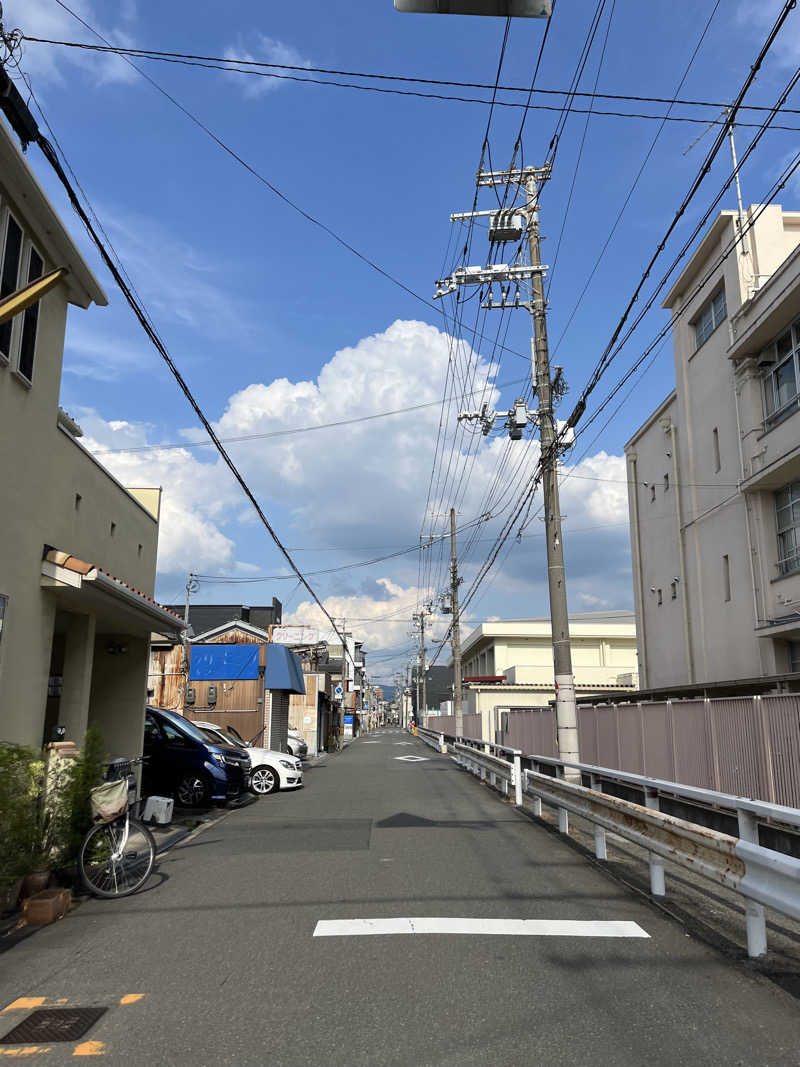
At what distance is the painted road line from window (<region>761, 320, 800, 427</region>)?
1600 cm

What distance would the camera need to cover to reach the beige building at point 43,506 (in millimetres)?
8875

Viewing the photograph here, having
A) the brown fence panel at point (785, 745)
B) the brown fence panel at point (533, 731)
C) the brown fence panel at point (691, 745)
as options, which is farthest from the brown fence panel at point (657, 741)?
the brown fence panel at point (533, 731)

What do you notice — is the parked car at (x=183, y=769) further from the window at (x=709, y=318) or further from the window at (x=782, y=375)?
the window at (x=709, y=318)

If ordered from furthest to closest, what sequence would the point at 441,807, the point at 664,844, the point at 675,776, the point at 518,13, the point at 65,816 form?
the point at 441,807
the point at 675,776
the point at 65,816
the point at 664,844
the point at 518,13

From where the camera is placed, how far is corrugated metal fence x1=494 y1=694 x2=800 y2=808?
34.1 ft

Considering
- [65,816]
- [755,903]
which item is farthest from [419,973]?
[65,816]

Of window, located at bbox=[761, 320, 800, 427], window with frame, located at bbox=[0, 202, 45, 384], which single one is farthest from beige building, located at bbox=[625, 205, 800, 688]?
window with frame, located at bbox=[0, 202, 45, 384]

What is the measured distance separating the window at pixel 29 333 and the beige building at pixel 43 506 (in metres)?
0.02

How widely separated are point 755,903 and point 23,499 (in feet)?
26.7

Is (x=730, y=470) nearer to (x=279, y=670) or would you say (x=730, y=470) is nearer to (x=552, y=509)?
(x=552, y=509)

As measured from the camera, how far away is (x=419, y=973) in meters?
5.35

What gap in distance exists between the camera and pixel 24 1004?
4.98 metres

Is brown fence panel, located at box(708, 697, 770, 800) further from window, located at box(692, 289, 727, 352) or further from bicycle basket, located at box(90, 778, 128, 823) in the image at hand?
window, located at box(692, 289, 727, 352)

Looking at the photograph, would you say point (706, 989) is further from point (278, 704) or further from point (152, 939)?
point (278, 704)
